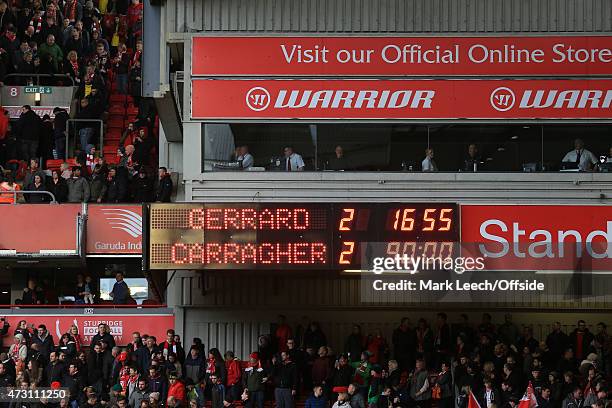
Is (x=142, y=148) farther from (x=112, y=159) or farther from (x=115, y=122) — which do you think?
(x=115, y=122)

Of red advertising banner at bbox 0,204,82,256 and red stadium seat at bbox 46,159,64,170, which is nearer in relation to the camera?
red advertising banner at bbox 0,204,82,256

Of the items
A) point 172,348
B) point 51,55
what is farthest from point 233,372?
point 51,55

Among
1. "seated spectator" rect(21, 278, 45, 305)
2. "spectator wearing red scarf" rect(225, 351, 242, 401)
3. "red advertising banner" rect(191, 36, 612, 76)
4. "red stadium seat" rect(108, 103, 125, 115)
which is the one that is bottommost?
"spectator wearing red scarf" rect(225, 351, 242, 401)

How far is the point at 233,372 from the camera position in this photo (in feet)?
106

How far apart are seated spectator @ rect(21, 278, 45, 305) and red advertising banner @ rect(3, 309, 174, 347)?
1081mm

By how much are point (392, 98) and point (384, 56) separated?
3.02 feet

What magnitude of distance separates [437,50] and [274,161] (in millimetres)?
4107

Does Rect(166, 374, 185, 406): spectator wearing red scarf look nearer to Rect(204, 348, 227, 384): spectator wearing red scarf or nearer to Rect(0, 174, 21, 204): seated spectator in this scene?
Rect(204, 348, 227, 384): spectator wearing red scarf

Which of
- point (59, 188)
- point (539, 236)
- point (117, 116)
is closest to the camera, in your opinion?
point (539, 236)

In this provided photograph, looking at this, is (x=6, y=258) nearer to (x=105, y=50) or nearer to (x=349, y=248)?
(x=349, y=248)

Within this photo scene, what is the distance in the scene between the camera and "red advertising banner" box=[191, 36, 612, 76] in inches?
1298

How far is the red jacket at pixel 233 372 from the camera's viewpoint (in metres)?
32.2

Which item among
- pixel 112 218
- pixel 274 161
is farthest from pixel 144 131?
pixel 274 161

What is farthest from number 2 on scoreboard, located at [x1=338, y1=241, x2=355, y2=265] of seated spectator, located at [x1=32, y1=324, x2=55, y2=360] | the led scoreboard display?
seated spectator, located at [x1=32, y1=324, x2=55, y2=360]
